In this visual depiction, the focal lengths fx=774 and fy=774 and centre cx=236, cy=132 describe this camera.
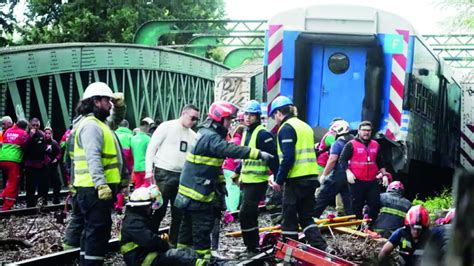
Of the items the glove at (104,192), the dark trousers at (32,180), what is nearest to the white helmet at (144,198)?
the glove at (104,192)

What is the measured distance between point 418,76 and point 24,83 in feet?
32.2

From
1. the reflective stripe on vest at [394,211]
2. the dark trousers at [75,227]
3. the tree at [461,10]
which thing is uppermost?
the tree at [461,10]

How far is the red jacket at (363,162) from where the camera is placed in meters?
9.84

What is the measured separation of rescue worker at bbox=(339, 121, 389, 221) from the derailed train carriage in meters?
1.60

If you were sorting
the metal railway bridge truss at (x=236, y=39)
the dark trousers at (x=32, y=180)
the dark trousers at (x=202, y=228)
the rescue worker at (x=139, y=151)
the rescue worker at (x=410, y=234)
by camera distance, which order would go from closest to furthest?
the rescue worker at (x=410, y=234)
the dark trousers at (x=202, y=228)
the rescue worker at (x=139, y=151)
the dark trousers at (x=32, y=180)
the metal railway bridge truss at (x=236, y=39)

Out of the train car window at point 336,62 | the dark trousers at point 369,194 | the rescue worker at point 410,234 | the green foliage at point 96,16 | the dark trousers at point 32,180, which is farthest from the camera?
the green foliage at point 96,16

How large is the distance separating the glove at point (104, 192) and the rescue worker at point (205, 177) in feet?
4.40

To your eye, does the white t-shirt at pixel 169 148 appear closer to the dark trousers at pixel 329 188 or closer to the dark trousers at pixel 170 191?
the dark trousers at pixel 170 191

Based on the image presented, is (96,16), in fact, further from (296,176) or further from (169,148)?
(296,176)

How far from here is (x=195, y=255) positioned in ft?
23.4

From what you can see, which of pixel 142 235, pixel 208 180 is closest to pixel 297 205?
pixel 208 180

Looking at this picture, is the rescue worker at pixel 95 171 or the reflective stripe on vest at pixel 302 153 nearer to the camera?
the rescue worker at pixel 95 171

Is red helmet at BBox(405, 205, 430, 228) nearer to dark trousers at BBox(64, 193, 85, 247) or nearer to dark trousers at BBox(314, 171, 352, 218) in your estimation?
dark trousers at BBox(64, 193, 85, 247)

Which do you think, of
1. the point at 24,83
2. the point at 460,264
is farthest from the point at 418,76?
the point at 460,264
